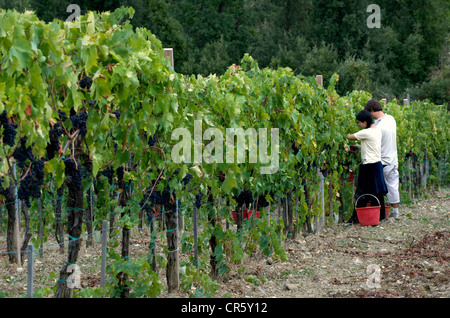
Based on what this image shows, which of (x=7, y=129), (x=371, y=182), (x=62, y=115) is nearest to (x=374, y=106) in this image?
(x=371, y=182)

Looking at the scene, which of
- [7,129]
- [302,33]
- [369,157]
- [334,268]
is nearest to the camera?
[7,129]

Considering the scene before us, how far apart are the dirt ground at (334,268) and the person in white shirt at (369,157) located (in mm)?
548

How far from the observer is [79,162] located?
168 inches

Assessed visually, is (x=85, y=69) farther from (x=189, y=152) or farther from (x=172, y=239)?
(x=172, y=239)

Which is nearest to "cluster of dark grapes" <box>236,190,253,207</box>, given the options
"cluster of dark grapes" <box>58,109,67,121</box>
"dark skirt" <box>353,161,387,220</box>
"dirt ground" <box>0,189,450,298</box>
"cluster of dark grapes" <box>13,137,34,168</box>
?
"dirt ground" <box>0,189,450,298</box>

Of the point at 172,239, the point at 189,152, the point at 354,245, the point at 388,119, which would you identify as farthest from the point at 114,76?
the point at 388,119

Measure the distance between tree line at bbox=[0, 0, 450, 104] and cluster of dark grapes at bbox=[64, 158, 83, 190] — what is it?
26633mm

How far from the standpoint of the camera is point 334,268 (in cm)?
657

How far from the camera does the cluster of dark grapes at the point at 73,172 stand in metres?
4.13

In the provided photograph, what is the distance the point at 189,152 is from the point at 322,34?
31.3 m

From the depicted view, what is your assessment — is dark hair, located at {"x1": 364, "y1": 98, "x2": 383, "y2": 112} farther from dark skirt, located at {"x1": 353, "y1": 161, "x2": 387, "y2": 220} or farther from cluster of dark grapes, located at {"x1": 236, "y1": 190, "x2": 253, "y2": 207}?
cluster of dark grapes, located at {"x1": 236, "y1": 190, "x2": 253, "y2": 207}

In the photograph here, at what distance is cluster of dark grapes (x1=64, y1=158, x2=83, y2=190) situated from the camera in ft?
13.6

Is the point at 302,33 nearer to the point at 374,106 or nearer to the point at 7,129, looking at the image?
the point at 374,106

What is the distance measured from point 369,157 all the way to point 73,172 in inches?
214
